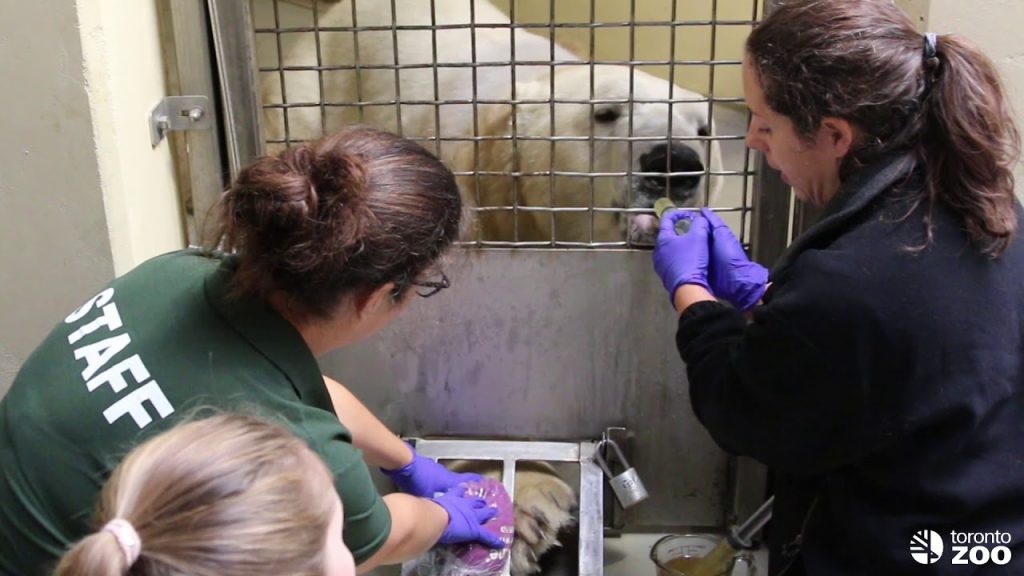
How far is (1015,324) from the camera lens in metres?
1.14

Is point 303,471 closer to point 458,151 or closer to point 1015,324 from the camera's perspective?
point 1015,324

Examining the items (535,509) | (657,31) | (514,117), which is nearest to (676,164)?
(514,117)

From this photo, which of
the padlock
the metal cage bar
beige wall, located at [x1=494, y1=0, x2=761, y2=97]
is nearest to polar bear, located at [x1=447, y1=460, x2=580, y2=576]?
the padlock

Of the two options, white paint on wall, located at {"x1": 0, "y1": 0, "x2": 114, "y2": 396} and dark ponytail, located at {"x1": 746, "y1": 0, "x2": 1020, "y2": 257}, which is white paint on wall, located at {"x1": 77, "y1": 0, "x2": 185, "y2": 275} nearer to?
white paint on wall, located at {"x1": 0, "y1": 0, "x2": 114, "y2": 396}

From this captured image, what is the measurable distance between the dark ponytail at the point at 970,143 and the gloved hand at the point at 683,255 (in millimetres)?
435

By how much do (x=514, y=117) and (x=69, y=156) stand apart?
668mm

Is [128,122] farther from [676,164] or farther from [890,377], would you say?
[890,377]

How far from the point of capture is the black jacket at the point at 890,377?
111cm

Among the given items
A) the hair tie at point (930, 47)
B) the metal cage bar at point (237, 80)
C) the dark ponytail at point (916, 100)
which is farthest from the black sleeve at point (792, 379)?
the metal cage bar at point (237, 80)

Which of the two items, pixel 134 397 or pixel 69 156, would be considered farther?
pixel 69 156

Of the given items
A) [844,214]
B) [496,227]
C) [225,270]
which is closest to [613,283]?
[496,227]

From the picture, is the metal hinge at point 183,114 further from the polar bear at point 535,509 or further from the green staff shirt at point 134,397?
the polar bear at point 535,509

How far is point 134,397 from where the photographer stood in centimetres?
108

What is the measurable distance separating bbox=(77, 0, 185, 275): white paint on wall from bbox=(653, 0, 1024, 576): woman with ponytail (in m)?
0.87
